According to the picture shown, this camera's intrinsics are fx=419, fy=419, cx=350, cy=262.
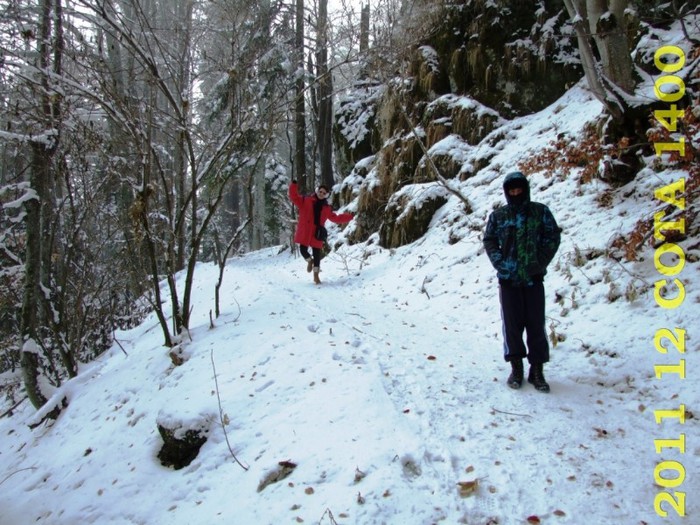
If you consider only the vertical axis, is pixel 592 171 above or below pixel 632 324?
above

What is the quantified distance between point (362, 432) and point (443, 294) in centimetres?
405

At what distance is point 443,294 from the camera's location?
6812 millimetres

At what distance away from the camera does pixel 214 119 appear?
15.7m

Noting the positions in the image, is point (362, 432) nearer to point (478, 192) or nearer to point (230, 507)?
point (230, 507)

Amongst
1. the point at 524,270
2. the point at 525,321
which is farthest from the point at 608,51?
the point at 525,321

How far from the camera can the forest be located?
4988 mm

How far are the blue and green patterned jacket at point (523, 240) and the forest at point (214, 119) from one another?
1852 mm

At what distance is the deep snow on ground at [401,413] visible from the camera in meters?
2.51

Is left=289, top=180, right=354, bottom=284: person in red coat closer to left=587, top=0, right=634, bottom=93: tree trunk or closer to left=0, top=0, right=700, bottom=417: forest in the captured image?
left=0, top=0, right=700, bottom=417: forest

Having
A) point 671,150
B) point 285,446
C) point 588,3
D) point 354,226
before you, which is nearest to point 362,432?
point 285,446

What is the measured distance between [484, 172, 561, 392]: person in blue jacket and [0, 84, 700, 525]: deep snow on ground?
31cm

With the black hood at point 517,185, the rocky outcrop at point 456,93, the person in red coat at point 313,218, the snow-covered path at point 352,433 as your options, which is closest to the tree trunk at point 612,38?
the black hood at point 517,185

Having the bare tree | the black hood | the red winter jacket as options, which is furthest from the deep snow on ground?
the red winter jacket

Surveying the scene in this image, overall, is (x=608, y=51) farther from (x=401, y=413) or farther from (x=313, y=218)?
(x=313, y=218)
